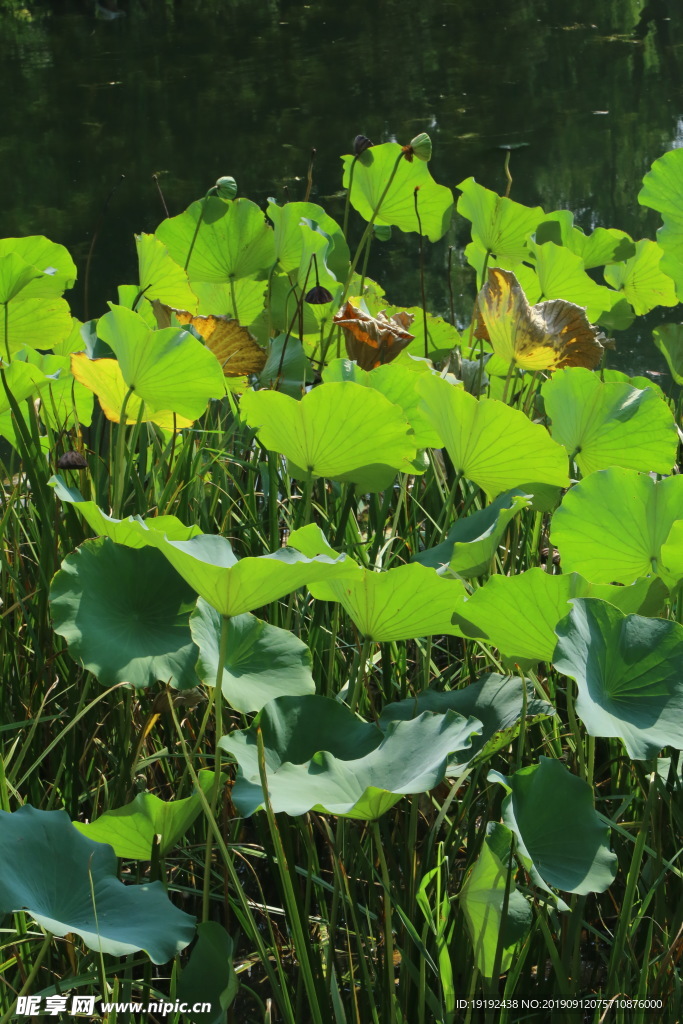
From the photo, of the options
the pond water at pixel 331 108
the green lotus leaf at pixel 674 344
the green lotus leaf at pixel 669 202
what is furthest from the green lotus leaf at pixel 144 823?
the pond water at pixel 331 108

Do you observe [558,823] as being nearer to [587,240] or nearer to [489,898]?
[489,898]

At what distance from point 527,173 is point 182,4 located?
9494 mm

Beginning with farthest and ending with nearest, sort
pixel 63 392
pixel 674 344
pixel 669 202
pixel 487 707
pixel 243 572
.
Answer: pixel 674 344 → pixel 63 392 → pixel 669 202 → pixel 487 707 → pixel 243 572

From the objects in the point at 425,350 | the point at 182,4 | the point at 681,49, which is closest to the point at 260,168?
the point at 681,49

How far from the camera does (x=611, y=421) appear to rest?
3.12ft

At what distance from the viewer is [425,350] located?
138 cm

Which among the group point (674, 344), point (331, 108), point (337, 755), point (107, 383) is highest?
point (107, 383)

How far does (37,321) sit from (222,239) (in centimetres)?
31

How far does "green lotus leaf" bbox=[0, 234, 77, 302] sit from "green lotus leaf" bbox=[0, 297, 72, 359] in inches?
0.6

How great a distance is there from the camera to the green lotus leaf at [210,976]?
2.00 feet

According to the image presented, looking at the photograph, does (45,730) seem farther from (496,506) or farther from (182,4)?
(182,4)

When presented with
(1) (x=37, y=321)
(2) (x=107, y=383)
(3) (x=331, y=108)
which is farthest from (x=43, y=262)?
(3) (x=331, y=108)

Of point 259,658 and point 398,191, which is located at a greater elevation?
point 398,191

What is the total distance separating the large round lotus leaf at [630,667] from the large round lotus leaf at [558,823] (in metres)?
0.05
